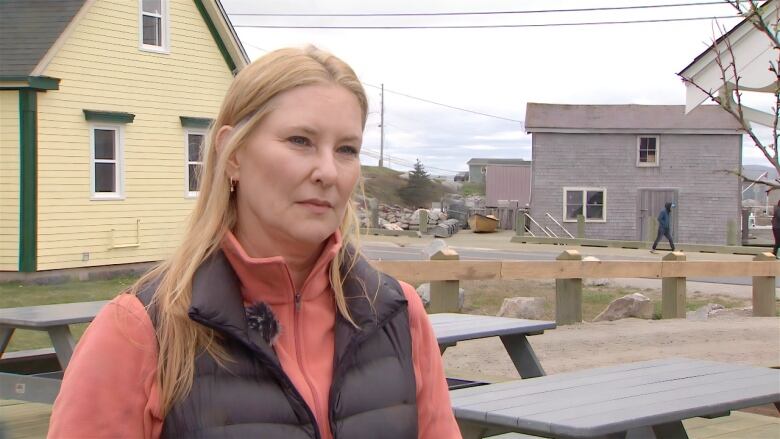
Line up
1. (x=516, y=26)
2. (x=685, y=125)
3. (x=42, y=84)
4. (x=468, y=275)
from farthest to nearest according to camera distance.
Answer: (x=685, y=125) < (x=516, y=26) < (x=42, y=84) < (x=468, y=275)

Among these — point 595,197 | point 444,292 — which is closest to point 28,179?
point 444,292

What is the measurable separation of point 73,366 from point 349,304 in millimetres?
563

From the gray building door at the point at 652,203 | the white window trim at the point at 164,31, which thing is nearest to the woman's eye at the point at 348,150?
the white window trim at the point at 164,31

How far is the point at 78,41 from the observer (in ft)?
60.3

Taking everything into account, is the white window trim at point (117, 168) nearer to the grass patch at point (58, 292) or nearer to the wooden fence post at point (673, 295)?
the grass patch at point (58, 292)

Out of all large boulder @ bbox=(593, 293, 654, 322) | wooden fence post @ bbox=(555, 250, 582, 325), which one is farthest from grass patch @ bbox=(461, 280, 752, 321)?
wooden fence post @ bbox=(555, 250, 582, 325)

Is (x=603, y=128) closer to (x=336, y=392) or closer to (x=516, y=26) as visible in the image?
(x=516, y=26)

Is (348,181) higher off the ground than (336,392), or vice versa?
(348,181)

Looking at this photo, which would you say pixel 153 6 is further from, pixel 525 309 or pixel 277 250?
pixel 277 250

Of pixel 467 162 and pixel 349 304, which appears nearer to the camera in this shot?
pixel 349 304

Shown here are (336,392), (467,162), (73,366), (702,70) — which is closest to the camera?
(73,366)

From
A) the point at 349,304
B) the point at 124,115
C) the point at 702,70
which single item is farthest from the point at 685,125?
the point at 349,304

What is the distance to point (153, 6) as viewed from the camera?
19.9m

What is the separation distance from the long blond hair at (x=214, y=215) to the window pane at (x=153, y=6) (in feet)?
61.4
